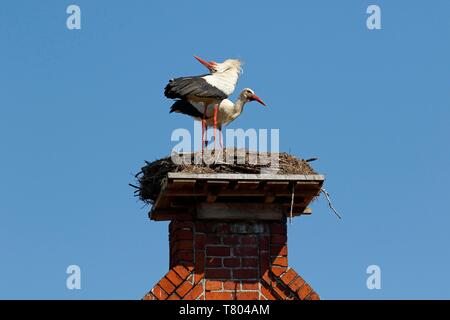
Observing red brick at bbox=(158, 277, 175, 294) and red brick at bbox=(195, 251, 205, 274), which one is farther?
red brick at bbox=(195, 251, 205, 274)

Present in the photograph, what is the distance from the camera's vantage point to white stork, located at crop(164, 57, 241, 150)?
22.7 m

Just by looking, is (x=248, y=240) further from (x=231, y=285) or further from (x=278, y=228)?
(x=231, y=285)

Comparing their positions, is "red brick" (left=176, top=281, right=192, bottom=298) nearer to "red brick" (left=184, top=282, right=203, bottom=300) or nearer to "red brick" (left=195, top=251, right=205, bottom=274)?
"red brick" (left=184, top=282, right=203, bottom=300)

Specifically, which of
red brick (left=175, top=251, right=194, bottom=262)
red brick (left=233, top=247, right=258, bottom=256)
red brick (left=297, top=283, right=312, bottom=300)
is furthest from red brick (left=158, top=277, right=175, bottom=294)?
red brick (left=297, top=283, right=312, bottom=300)

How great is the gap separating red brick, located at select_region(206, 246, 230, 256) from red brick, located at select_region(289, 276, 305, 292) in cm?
68

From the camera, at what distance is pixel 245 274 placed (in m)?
21.4

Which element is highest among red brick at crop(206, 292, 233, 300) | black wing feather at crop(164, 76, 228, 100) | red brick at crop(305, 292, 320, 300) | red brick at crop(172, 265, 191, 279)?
black wing feather at crop(164, 76, 228, 100)

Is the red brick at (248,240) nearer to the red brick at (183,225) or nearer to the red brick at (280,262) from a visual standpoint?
the red brick at (280,262)

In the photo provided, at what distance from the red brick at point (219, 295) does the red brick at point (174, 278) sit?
0.30m

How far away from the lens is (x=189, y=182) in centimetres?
2112

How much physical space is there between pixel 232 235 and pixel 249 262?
0.32m

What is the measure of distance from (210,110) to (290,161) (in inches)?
65.9
